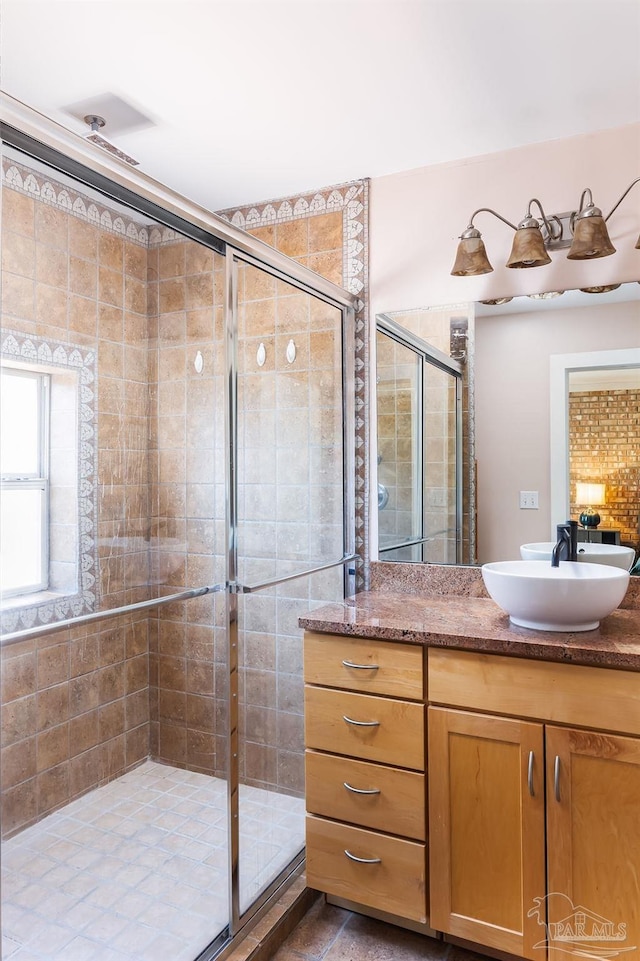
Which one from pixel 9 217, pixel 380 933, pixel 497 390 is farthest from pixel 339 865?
pixel 9 217

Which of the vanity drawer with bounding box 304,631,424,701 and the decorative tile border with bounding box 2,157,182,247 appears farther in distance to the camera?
the vanity drawer with bounding box 304,631,424,701

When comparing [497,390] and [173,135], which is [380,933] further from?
[173,135]

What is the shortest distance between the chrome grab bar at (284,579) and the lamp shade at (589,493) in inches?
34.0

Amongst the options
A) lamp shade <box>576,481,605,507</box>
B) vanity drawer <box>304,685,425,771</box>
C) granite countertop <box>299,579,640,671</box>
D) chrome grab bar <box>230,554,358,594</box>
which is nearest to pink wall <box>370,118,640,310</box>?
lamp shade <box>576,481,605,507</box>

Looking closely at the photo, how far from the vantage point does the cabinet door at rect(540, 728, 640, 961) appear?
1.55 metres

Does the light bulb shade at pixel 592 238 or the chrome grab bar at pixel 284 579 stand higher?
the light bulb shade at pixel 592 238

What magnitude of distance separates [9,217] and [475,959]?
222 cm

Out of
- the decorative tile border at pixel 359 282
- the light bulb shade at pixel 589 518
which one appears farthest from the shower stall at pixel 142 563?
the light bulb shade at pixel 589 518

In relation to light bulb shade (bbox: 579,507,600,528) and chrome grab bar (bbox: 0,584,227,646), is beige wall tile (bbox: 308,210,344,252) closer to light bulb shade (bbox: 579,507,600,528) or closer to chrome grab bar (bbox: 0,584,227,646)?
light bulb shade (bbox: 579,507,600,528)

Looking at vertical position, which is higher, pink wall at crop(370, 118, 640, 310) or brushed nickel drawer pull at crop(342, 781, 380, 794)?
pink wall at crop(370, 118, 640, 310)

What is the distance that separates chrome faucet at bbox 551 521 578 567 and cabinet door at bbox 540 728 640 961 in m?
0.62

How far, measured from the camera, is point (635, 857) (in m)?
1.54

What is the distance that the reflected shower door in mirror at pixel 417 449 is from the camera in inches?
92.2

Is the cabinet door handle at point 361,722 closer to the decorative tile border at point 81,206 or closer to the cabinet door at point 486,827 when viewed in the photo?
the cabinet door at point 486,827
